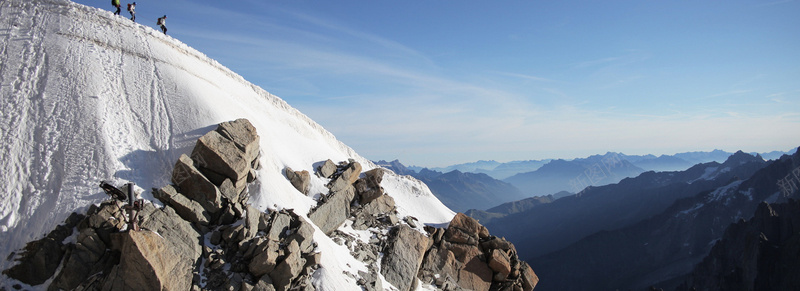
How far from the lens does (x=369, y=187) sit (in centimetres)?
3309

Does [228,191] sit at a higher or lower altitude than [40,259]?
higher

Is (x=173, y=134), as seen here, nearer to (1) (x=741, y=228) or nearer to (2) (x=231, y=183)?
(2) (x=231, y=183)

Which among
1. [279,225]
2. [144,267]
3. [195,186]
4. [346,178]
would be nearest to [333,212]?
[346,178]

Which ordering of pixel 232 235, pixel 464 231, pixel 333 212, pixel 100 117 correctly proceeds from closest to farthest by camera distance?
1. pixel 232 235
2. pixel 100 117
3. pixel 333 212
4. pixel 464 231

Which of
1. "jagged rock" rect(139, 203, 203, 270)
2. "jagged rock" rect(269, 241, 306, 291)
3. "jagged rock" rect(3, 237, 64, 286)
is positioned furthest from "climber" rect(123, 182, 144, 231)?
"jagged rock" rect(269, 241, 306, 291)

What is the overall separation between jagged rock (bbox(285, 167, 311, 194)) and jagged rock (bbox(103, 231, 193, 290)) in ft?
35.5

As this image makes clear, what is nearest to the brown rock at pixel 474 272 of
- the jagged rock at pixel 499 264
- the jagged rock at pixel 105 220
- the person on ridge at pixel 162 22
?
the jagged rock at pixel 499 264

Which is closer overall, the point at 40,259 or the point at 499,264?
the point at 40,259

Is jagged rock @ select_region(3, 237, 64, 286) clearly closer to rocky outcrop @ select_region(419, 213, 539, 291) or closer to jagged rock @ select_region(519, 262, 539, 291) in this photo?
rocky outcrop @ select_region(419, 213, 539, 291)

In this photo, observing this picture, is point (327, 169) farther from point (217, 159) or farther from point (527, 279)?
point (527, 279)

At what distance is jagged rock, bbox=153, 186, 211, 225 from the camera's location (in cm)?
2111

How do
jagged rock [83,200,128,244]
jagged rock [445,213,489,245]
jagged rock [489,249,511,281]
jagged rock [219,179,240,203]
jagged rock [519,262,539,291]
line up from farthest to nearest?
jagged rock [519,262,539,291], jagged rock [445,213,489,245], jagged rock [489,249,511,281], jagged rock [219,179,240,203], jagged rock [83,200,128,244]

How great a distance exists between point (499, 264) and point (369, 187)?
1186cm

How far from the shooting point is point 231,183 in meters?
23.2
